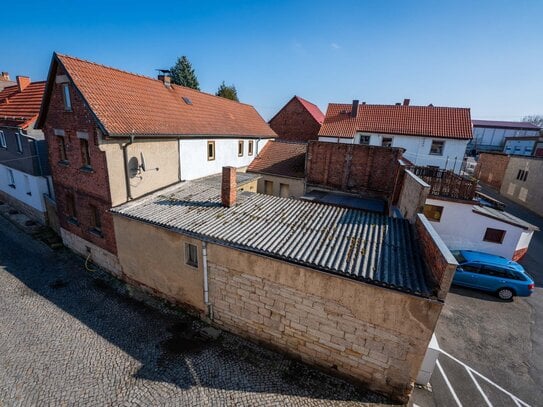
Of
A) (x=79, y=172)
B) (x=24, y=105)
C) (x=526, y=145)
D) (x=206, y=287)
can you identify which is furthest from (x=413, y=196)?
(x=526, y=145)

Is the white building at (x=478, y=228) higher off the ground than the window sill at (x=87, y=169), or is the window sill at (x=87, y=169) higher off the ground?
the window sill at (x=87, y=169)

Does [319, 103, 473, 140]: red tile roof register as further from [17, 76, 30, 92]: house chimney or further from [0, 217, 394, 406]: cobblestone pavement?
[17, 76, 30, 92]: house chimney

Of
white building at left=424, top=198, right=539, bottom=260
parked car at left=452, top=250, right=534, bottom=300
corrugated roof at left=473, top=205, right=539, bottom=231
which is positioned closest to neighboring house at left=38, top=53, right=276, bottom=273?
white building at left=424, top=198, right=539, bottom=260

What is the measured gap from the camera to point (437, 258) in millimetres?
6543

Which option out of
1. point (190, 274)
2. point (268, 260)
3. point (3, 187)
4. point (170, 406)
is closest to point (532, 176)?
point (268, 260)

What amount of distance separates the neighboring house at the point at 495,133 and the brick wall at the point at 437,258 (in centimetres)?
7466

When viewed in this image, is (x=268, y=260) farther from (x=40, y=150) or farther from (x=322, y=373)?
(x=40, y=150)

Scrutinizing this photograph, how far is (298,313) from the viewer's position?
8.05 m

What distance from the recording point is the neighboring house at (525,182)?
2517 centimetres

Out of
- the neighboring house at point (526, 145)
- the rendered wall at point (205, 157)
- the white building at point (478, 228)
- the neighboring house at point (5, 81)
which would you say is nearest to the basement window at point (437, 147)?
the white building at point (478, 228)

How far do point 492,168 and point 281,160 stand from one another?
106ft

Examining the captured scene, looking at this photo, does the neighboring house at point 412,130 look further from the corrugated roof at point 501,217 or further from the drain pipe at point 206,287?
the drain pipe at point 206,287

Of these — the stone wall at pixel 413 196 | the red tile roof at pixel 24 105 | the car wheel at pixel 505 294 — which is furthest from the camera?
the red tile roof at pixel 24 105

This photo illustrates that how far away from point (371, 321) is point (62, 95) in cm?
1571
